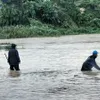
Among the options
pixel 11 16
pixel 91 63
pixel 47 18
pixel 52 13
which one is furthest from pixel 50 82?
pixel 47 18

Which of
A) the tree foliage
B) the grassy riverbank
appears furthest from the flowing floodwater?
the tree foliage

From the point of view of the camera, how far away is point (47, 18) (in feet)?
157

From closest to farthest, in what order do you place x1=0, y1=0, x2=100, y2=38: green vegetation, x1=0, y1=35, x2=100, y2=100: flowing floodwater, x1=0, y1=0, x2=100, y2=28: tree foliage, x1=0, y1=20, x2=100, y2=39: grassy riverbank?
x1=0, y1=35, x2=100, y2=100: flowing floodwater → x1=0, y1=20, x2=100, y2=39: grassy riverbank → x1=0, y1=0, x2=100, y2=38: green vegetation → x1=0, y1=0, x2=100, y2=28: tree foliage

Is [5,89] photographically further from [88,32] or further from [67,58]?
[88,32]

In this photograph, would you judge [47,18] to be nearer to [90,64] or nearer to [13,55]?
[13,55]

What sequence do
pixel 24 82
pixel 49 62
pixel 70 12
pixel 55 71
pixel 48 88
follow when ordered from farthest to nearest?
pixel 70 12
pixel 49 62
pixel 55 71
pixel 24 82
pixel 48 88

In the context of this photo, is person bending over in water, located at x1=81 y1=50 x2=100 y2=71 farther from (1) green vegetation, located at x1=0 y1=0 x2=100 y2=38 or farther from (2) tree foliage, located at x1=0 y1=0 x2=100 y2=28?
(2) tree foliage, located at x1=0 y1=0 x2=100 y2=28

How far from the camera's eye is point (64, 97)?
11.4 meters

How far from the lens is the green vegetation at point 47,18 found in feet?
146

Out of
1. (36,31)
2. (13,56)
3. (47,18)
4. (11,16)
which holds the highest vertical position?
(11,16)

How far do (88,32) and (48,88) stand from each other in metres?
33.6

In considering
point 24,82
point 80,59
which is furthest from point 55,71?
point 80,59

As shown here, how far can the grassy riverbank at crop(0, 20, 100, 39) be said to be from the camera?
43.0m

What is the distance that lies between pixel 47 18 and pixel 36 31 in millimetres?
4189
